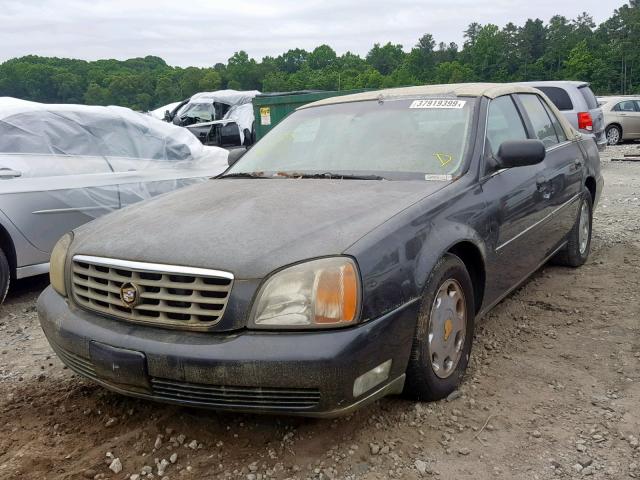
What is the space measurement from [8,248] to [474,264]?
3.41 metres

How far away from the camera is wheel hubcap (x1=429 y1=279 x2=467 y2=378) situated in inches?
Answer: 108

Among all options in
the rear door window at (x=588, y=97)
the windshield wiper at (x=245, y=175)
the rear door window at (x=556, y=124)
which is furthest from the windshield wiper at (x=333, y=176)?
the rear door window at (x=588, y=97)

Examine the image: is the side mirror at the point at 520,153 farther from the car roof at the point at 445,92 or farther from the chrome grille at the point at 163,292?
the chrome grille at the point at 163,292

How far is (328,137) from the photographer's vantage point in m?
3.66

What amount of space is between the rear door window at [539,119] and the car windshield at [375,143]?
35.6 inches

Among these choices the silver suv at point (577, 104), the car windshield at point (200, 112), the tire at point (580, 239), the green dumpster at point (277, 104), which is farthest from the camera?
the car windshield at point (200, 112)

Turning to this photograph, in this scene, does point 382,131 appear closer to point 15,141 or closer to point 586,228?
point 586,228

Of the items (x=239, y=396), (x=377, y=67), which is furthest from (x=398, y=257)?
(x=377, y=67)

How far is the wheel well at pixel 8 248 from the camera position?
4450 millimetres

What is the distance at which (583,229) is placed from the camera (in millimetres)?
5035

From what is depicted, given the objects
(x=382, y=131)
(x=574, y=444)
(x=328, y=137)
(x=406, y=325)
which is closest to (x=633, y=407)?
(x=574, y=444)

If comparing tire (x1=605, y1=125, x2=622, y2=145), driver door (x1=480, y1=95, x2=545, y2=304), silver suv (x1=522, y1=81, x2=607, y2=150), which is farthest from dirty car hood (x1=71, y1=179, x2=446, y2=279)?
tire (x1=605, y1=125, x2=622, y2=145)

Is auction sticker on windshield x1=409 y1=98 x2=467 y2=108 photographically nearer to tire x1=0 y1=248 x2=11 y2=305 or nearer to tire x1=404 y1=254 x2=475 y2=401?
tire x1=404 y1=254 x2=475 y2=401

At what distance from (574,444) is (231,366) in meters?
1.48
